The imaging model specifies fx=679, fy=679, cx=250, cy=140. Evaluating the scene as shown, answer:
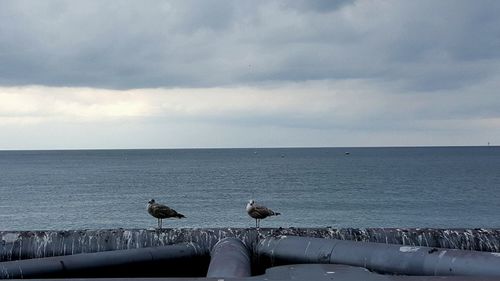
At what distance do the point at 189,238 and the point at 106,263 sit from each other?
6.39 feet

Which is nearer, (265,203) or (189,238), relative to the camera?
(189,238)

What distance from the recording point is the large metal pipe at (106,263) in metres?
7.53

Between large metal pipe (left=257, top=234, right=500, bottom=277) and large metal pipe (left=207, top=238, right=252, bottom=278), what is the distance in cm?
78

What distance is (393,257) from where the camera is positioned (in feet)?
24.3

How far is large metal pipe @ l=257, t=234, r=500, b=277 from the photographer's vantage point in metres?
6.79

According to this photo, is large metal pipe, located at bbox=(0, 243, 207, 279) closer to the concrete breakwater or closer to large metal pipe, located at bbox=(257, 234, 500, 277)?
the concrete breakwater

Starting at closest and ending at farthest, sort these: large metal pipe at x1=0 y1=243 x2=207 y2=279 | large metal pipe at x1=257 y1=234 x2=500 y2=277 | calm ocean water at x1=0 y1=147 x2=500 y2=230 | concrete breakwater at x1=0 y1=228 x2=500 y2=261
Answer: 1. large metal pipe at x1=257 y1=234 x2=500 y2=277
2. large metal pipe at x1=0 y1=243 x2=207 y2=279
3. concrete breakwater at x1=0 y1=228 x2=500 y2=261
4. calm ocean water at x1=0 y1=147 x2=500 y2=230

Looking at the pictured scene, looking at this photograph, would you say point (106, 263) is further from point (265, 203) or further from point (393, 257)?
point (265, 203)

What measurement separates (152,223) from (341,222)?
14.6 metres

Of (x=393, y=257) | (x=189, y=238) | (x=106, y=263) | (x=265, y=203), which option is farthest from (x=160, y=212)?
(x=265, y=203)

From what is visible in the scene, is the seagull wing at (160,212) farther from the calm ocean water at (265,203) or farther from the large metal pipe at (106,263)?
the calm ocean water at (265,203)

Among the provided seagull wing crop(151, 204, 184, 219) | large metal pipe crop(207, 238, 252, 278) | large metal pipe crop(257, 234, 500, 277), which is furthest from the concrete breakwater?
Result: seagull wing crop(151, 204, 184, 219)

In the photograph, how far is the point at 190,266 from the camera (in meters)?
9.80

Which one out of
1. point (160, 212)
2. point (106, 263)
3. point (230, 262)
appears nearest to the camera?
point (230, 262)
